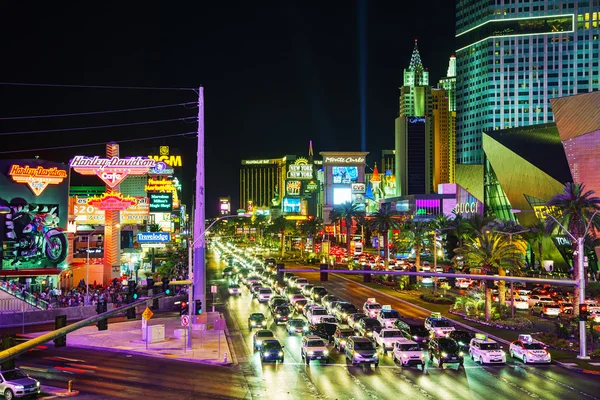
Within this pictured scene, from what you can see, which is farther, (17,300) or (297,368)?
(17,300)

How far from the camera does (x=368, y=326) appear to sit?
138 feet

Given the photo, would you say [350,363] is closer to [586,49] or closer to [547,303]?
[547,303]

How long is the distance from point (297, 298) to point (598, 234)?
46.1 m

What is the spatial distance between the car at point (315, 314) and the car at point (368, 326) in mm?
4237

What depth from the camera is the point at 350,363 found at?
34812mm

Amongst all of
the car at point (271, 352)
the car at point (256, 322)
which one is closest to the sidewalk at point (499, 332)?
the car at point (271, 352)

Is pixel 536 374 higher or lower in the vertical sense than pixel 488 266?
lower

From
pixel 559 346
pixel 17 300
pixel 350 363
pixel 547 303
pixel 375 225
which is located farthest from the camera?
pixel 375 225

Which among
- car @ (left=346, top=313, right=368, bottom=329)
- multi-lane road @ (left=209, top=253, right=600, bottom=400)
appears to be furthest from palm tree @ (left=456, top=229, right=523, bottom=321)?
multi-lane road @ (left=209, top=253, right=600, bottom=400)

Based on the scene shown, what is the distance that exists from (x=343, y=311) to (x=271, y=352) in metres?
16.2

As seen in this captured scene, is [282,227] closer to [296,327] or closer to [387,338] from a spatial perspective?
[296,327]

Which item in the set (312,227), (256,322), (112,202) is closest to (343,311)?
(256,322)

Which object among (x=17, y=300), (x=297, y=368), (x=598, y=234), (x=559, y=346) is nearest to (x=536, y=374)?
(x=559, y=346)

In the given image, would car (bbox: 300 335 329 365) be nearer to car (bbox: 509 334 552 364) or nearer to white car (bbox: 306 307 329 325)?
car (bbox: 509 334 552 364)
